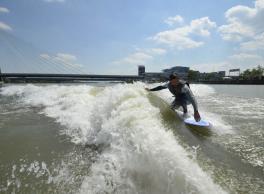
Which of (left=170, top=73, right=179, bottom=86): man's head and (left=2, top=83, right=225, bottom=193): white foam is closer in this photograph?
(left=2, top=83, right=225, bottom=193): white foam

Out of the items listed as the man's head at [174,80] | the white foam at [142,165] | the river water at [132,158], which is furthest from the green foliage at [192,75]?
the white foam at [142,165]

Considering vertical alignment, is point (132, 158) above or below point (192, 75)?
below

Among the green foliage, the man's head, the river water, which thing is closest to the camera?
the river water

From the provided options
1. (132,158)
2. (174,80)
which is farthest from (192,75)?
(132,158)

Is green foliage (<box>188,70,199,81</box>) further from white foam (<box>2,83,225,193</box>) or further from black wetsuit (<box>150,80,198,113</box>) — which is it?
white foam (<box>2,83,225,193</box>)

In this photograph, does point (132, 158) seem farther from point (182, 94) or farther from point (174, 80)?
point (174, 80)

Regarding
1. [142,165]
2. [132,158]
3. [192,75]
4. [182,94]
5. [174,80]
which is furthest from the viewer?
[192,75]

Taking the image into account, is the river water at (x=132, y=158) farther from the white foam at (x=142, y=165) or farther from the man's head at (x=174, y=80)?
the man's head at (x=174, y=80)

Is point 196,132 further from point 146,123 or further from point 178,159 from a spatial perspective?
point 178,159

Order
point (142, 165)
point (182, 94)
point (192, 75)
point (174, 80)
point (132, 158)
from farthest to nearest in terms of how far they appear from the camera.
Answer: point (192, 75)
point (174, 80)
point (182, 94)
point (132, 158)
point (142, 165)

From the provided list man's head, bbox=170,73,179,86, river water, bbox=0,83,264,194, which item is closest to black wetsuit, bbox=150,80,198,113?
man's head, bbox=170,73,179,86

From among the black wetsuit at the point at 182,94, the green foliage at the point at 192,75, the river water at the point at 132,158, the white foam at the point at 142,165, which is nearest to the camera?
the white foam at the point at 142,165

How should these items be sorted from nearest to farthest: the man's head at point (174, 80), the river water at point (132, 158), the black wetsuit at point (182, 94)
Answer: the river water at point (132, 158) < the black wetsuit at point (182, 94) < the man's head at point (174, 80)

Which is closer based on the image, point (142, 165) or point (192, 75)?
point (142, 165)
